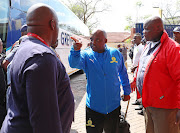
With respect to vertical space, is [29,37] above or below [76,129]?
above

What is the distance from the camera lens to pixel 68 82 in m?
1.38

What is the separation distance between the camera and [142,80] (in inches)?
108

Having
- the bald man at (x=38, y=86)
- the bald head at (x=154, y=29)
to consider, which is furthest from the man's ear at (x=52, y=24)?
the bald head at (x=154, y=29)

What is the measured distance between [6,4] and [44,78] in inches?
191

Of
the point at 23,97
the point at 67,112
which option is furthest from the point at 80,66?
the point at 23,97

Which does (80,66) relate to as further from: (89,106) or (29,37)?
(29,37)

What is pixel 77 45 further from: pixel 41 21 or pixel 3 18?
pixel 3 18

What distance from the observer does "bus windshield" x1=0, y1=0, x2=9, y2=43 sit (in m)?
5.08

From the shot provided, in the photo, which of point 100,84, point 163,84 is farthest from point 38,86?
point 163,84

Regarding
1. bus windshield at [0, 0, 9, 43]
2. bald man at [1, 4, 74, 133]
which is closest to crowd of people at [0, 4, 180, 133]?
bald man at [1, 4, 74, 133]

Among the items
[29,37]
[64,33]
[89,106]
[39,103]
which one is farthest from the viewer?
[64,33]

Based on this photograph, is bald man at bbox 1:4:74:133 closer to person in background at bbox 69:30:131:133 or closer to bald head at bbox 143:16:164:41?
person in background at bbox 69:30:131:133

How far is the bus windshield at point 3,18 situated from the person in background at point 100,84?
3221 mm

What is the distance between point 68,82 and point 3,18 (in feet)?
15.1
